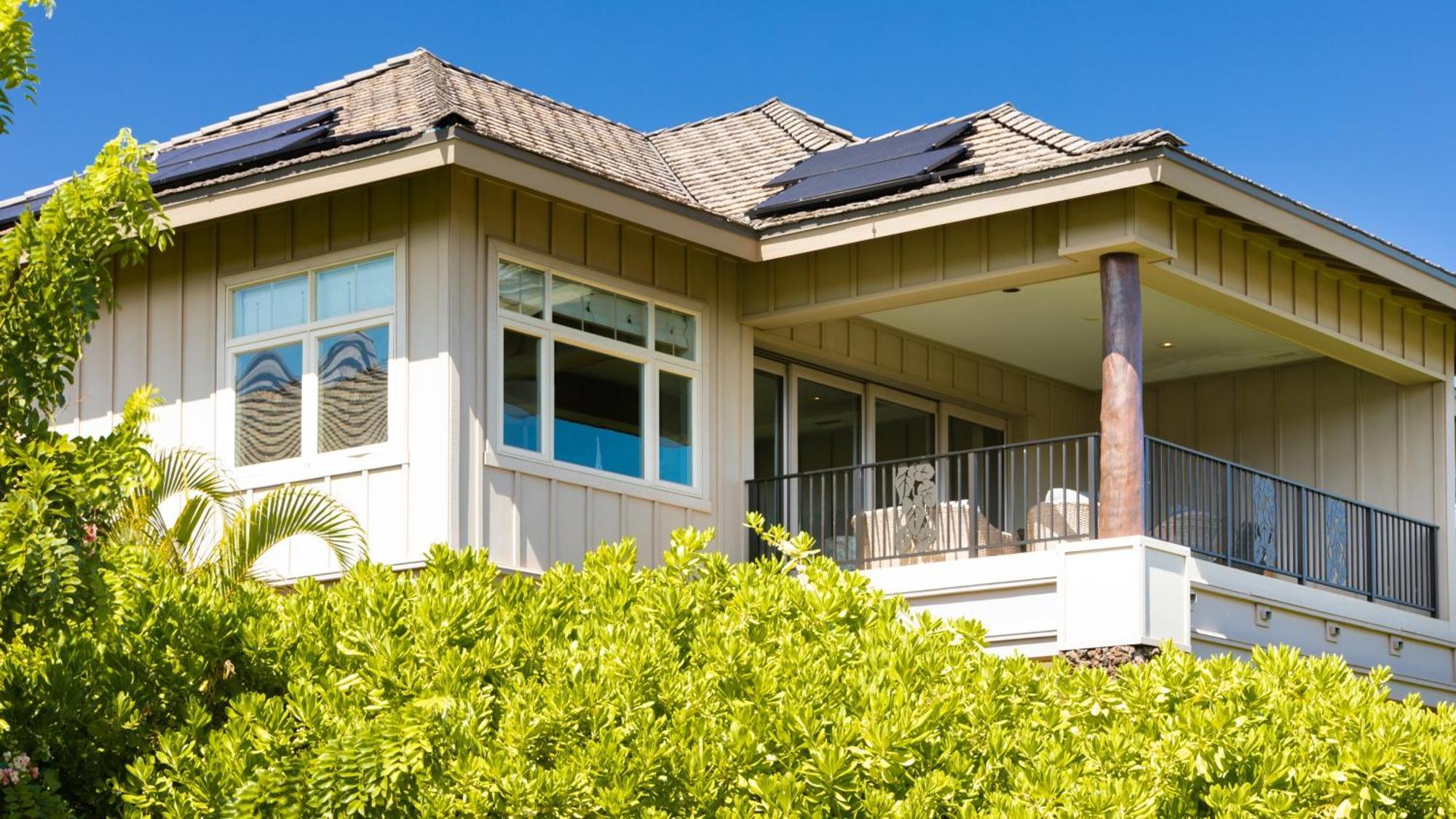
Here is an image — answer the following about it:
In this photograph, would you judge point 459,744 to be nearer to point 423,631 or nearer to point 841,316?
point 423,631

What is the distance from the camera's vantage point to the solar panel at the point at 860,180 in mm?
13914

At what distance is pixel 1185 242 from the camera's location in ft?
44.3

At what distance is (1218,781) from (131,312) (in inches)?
416

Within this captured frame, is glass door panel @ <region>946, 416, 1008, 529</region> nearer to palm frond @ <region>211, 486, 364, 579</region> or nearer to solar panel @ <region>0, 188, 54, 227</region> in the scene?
palm frond @ <region>211, 486, 364, 579</region>

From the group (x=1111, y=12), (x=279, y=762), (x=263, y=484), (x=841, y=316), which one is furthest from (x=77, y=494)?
(x=1111, y=12)

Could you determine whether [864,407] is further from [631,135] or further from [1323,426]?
[1323,426]

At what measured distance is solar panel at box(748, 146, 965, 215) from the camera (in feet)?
45.6

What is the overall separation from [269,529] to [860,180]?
5423 mm

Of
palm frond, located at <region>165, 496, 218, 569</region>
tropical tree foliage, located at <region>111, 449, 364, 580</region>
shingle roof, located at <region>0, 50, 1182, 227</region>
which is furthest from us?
shingle roof, located at <region>0, 50, 1182, 227</region>

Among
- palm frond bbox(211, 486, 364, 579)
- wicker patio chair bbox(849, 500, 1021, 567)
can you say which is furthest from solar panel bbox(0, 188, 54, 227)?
wicker patio chair bbox(849, 500, 1021, 567)

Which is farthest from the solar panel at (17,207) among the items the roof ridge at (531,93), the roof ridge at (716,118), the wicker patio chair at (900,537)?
the wicker patio chair at (900,537)

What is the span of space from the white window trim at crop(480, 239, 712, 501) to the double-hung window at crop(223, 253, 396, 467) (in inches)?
30.1

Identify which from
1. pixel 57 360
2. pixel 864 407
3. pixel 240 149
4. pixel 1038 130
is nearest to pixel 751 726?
pixel 57 360

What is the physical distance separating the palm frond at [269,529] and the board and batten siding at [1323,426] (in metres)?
9.88
